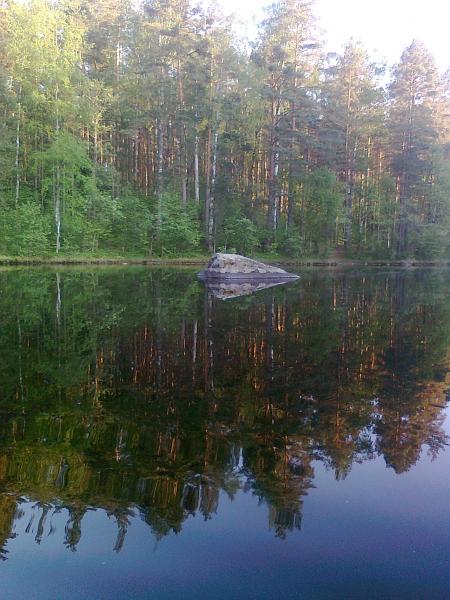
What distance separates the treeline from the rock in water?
12018mm

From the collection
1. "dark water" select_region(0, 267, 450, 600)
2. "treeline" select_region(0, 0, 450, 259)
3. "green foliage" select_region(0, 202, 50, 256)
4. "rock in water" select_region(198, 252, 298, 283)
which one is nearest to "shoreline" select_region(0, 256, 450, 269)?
"green foliage" select_region(0, 202, 50, 256)

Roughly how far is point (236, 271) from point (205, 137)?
1875 cm

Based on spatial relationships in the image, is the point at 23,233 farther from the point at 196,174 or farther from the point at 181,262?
the point at 196,174

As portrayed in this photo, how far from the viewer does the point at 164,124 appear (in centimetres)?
3709

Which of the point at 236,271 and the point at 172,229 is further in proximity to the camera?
the point at 172,229

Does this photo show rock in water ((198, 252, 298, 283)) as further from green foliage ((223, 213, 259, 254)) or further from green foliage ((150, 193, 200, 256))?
green foliage ((223, 213, 259, 254))

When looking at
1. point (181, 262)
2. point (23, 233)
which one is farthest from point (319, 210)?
point (23, 233)

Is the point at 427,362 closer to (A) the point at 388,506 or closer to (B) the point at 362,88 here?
(A) the point at 388,506

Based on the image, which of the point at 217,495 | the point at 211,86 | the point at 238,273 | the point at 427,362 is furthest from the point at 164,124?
the point at 217,495

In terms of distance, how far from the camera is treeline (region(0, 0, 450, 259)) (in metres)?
32.7

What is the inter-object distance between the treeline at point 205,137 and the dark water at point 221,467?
1029 inches

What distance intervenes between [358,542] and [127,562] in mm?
1412

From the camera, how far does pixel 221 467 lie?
13.5 feet

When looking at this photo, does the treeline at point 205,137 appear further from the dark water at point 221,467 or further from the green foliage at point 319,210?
the dark water at point 221,467
